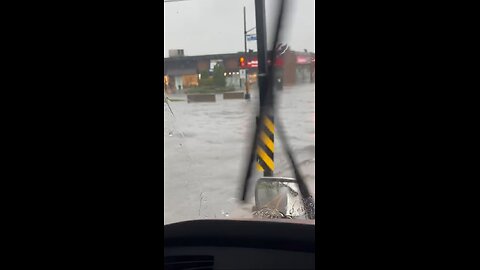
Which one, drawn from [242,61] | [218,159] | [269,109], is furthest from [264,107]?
[218,159]

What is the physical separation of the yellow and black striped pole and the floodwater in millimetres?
122

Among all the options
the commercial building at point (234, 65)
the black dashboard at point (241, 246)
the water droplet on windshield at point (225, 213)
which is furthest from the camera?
the water droplet on windshield at point (225, 213)

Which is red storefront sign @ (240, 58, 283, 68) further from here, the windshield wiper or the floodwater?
the floodwater

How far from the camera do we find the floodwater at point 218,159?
3.32 meters

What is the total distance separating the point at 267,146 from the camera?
3.61 metres

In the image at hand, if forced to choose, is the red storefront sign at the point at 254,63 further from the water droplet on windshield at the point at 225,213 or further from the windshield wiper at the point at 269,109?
the water droplet on windshield at the point at 225,213

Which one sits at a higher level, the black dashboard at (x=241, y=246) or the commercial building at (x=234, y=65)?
the commercial building at (x=234, y=65)

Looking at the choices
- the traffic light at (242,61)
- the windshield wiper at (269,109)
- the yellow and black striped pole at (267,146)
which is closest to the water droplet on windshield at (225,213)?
the windshield wiper at (269,109)

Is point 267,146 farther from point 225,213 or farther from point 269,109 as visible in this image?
point 225,213

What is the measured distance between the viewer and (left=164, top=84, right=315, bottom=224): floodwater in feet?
10.9

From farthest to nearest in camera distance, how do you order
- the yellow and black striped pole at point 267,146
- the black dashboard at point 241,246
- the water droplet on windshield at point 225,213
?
the yellow and black striped pole at point 267,146 → the water droplet on windshield at point 225,213 → the black dashboard at point 241,246

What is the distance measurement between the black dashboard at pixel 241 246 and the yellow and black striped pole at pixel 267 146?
216 cm
